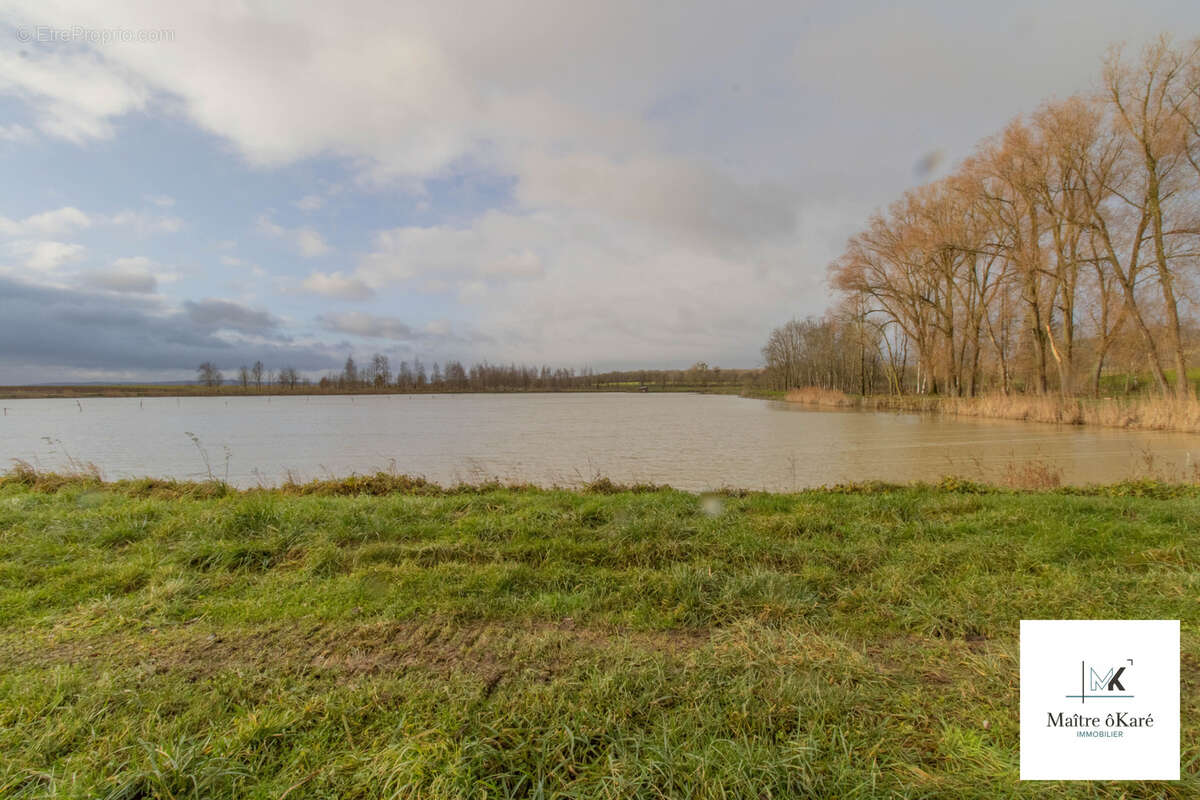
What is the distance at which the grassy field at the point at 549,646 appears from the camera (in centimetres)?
179

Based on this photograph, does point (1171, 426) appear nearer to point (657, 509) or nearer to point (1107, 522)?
point (1107, 522)

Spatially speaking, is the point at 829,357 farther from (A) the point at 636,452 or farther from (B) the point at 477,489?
(B) the point at 477,489

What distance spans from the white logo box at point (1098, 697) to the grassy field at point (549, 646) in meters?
0.10

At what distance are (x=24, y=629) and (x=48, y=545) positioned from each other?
1994mm

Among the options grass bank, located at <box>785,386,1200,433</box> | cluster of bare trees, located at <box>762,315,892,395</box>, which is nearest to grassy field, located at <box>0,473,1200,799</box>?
grass bank, located at <box>785,386,1200,433</box>

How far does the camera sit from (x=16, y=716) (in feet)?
6.91

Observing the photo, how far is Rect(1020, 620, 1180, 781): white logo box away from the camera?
180 cm

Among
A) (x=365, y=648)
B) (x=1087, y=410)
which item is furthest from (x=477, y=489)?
(x=1087, y=410)

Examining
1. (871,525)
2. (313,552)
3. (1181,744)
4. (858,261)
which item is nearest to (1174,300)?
(858,261)

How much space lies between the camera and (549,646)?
2.71 metres

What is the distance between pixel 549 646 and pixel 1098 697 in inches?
86.9

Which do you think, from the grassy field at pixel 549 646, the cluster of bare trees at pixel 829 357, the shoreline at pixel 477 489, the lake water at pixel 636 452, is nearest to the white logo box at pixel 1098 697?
the grassy field at pixel 549 646

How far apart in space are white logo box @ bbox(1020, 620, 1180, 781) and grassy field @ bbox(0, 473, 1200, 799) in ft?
0.32

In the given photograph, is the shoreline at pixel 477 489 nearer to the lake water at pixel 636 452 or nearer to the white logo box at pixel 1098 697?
the lake water at pixel 636 452
